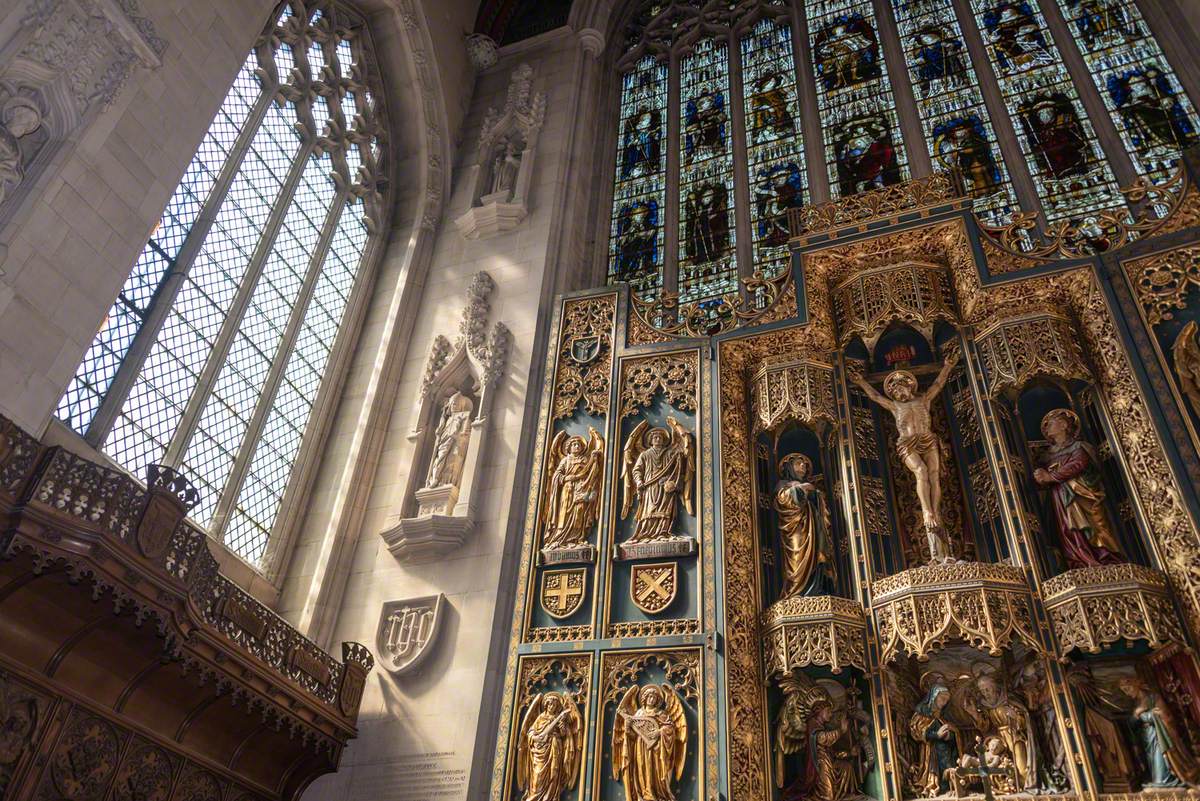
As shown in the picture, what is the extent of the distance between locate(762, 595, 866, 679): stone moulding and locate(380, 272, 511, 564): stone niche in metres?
3.45

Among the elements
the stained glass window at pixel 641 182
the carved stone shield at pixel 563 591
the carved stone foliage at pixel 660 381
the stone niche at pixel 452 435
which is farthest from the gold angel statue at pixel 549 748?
the stained glass window at pixel 641 182

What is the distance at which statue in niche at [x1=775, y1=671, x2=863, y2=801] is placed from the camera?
26.6ft

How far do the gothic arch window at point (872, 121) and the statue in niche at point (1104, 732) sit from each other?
537 cm

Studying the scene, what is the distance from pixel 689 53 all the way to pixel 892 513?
10.4m

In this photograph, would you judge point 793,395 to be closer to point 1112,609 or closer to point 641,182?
point 1112,609

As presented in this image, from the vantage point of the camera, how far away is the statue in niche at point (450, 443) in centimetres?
1095

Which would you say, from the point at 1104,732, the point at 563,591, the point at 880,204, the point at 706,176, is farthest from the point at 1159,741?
the point at 706,176

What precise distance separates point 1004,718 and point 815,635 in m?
1.61

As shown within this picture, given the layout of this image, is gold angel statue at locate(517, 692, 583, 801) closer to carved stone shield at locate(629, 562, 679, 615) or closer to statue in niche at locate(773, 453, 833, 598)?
carved stone shield at locate(629, 562, 679, 615)

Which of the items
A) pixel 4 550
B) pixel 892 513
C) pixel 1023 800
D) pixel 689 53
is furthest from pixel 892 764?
pixel 689 53

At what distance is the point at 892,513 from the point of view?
9547 millimetres

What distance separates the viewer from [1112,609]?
25.6ft

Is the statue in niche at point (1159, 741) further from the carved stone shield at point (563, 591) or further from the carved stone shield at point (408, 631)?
the carved stone shield at point (408, 631)

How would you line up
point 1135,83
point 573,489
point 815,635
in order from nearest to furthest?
point 815,635
point 573,489
point 1135,83
